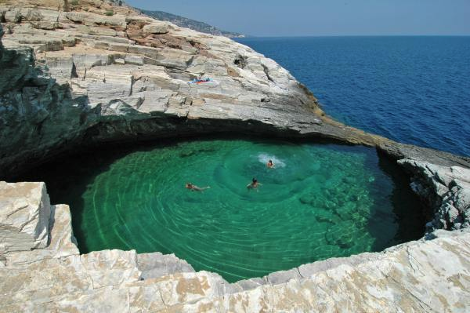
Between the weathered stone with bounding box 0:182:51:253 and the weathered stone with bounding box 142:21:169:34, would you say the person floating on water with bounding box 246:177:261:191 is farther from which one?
the weathered stone with bounding box 142:21:169:34

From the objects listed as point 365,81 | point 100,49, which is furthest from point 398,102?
point 100,49

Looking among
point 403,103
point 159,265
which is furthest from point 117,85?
point 403,103

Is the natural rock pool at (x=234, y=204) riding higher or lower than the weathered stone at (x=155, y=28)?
lower

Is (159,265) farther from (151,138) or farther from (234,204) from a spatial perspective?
(151,138)

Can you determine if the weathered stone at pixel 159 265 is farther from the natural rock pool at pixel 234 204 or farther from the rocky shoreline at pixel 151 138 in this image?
the natural rock pool at pixel 234 204

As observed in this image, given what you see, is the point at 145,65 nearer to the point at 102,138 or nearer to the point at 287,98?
the point at 102,138

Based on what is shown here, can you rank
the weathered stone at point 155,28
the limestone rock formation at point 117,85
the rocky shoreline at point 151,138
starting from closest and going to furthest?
the rocky shoreline at point 151,138 → the limestone rock formation at point 117,85 → the weathered stone at point 155,28

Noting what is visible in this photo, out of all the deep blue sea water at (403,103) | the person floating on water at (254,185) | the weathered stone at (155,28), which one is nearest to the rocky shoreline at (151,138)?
the weathered stone at (155,28)

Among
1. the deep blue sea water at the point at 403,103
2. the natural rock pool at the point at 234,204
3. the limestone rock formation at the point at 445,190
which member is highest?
the deep blue sea water at the point at 403,103
